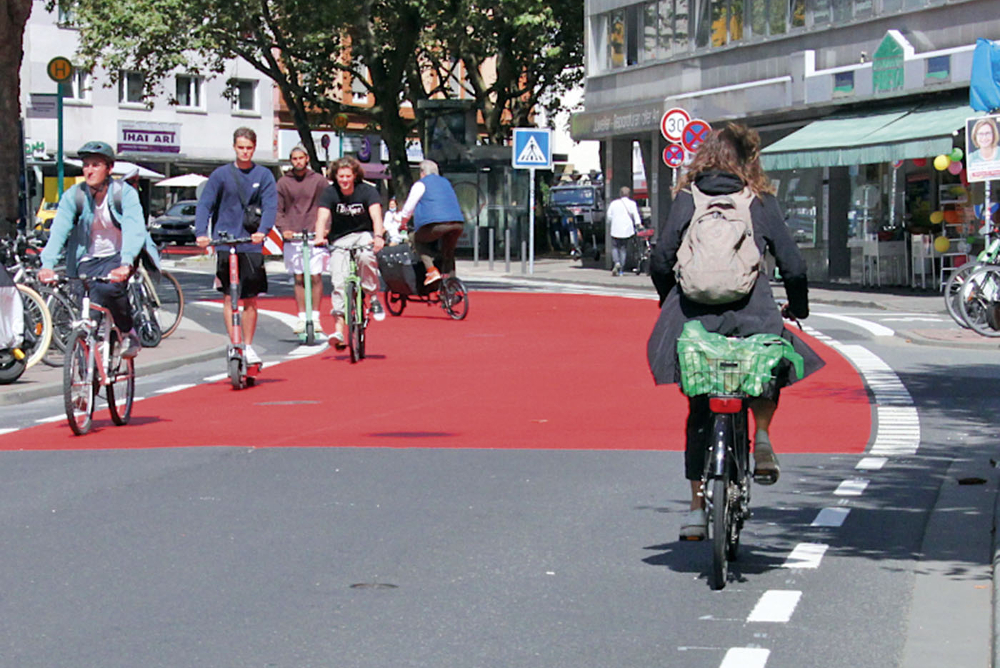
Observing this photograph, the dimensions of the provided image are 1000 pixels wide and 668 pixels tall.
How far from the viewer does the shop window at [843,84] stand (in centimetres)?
3050

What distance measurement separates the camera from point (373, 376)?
14.4 m

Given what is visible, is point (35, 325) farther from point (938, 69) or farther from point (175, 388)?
point (938, 69)

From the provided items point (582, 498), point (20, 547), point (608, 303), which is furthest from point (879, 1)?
point (20, 547)

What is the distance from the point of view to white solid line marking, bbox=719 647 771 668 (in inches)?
200

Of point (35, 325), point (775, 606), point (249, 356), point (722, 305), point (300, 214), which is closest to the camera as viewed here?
point (775, 606)

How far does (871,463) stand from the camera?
9.34 meters

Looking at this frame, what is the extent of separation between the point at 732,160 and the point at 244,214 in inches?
309

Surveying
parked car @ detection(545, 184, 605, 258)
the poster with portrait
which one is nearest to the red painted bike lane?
the poster with portrait

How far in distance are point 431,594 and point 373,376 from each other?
8438 mm

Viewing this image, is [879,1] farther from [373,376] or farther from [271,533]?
[271,533]

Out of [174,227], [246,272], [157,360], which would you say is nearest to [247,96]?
[174,227]

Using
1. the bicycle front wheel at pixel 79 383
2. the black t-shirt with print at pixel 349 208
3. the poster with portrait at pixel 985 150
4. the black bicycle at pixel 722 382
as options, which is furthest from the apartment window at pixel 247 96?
the black bicycle at pixel 722 382

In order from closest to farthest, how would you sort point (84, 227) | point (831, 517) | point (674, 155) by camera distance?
point (831, 517)
point (84, 227)
point (674, 155)

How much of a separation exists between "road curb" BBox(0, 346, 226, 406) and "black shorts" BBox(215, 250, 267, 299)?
5.18ft
